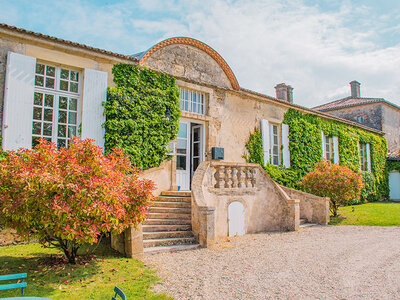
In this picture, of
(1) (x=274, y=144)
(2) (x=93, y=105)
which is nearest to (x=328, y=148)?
(1) (x=274, y=144)

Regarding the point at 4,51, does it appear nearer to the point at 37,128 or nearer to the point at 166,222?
the point at 37,128

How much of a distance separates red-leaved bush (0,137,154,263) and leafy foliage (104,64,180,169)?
117 inches

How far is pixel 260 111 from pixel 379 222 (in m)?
5.53

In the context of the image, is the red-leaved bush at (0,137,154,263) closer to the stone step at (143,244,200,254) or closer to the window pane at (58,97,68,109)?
the stone step at (143,244,200,254)

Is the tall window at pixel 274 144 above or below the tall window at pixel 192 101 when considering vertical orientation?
below

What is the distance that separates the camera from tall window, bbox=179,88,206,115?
32.5 feet

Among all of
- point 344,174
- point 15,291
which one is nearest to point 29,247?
point 15,291

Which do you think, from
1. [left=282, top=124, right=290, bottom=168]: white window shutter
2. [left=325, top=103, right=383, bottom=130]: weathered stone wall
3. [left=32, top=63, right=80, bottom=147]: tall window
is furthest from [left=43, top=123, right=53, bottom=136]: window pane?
[left=325, top=103, right=383, bottom=130]: weathered stone wall

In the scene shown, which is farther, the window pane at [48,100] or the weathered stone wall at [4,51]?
the window pane at [48,100]

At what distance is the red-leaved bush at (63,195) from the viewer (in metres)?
4.42

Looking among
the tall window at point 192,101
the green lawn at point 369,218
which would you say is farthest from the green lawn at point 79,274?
the green lawn at point 369,218

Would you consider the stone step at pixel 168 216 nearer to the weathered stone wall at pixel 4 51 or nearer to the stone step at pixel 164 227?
the stone step at pixel 164 227

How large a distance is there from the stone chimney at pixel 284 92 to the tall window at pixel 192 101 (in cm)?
768

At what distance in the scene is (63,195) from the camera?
4.50 metres
